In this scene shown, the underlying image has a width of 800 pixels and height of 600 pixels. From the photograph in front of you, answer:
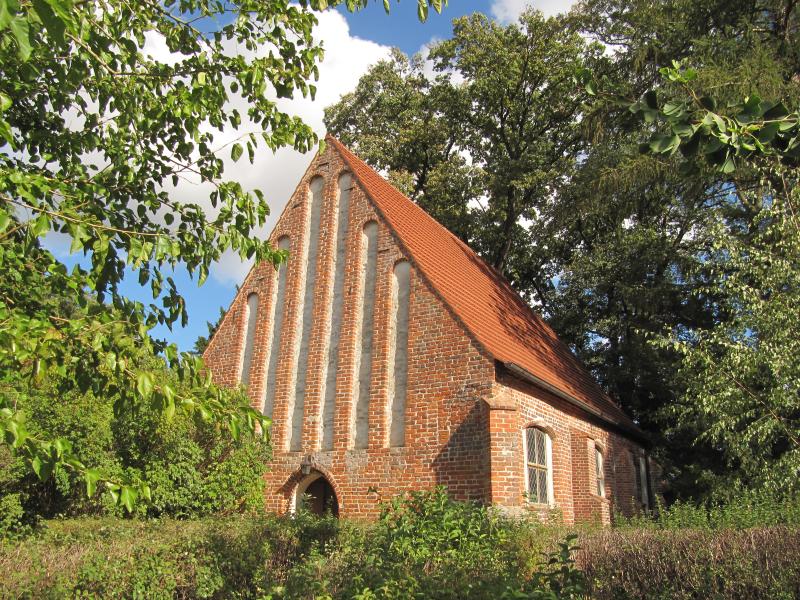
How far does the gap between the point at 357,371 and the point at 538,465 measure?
13.0ft

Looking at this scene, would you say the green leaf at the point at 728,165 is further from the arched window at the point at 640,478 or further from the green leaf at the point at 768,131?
the arched window at the point at 640,478

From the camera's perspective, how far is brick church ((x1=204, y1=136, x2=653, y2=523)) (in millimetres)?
11789

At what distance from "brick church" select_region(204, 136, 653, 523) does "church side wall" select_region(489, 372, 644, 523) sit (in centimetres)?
3

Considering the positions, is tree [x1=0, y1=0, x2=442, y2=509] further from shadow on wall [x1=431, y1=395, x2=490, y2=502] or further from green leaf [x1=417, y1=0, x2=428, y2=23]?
shadow on wall [x1=431, y1=395, x2=490, y2=502]

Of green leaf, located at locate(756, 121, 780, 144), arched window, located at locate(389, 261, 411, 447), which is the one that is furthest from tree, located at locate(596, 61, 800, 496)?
green leaf, located at locate(756, 121, 780, 144)

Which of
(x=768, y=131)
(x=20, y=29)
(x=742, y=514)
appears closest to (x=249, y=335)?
(x=742, y=514)

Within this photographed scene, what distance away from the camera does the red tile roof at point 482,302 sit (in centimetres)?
1339

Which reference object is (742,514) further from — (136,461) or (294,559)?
(136,461)

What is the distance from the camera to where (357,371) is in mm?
13430

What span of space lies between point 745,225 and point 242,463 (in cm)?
1515

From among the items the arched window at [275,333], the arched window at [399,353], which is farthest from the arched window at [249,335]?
the arched window at [399,353]

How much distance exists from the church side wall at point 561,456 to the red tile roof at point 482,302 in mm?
412

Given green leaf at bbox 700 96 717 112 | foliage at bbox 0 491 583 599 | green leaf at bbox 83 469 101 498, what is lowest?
foliage at bbox 0 491 583 599

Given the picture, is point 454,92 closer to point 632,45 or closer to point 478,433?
point 632,45
